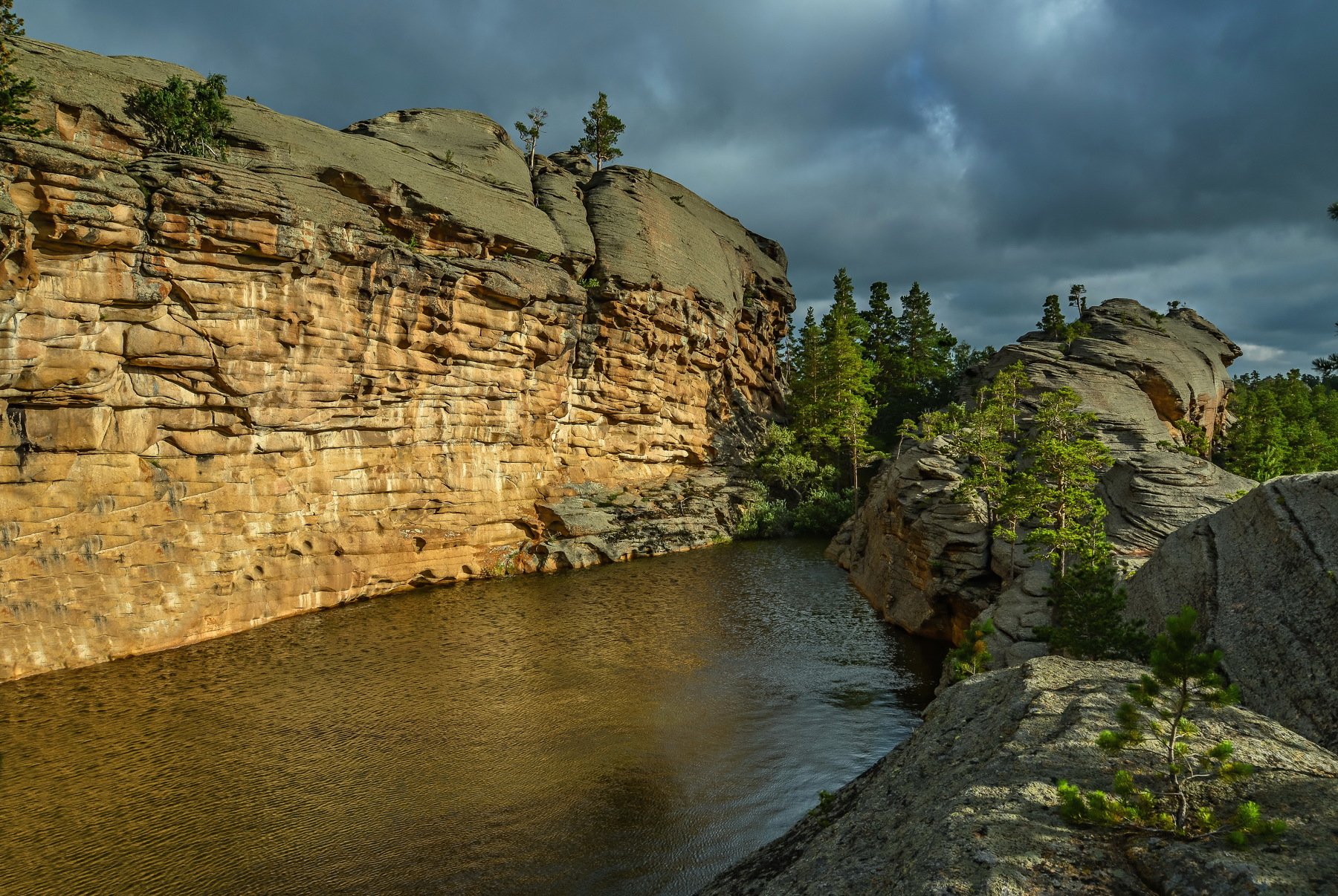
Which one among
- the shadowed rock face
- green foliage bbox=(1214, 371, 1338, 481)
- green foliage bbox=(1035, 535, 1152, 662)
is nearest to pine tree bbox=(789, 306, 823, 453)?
the shadowed rock face

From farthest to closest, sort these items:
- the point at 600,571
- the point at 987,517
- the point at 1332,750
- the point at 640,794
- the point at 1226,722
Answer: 1. the point at 600,571
2. the point at 987,517
3. the point at 640,794
4. the point at 1332,750
5. the point at 1226,722

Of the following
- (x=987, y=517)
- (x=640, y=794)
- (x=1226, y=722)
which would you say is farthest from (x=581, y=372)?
(x=1226, y=722)

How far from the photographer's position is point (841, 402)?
48125mm

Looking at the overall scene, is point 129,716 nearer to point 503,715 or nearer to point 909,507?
point 503,715

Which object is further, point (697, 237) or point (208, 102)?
point (697, 237)

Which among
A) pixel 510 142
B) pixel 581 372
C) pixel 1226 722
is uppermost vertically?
pixel 510 142

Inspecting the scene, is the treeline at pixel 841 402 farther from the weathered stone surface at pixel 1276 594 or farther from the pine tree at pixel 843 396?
the weathered stone surface at pixel 1276 594

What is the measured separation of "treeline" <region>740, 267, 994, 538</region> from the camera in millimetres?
46938

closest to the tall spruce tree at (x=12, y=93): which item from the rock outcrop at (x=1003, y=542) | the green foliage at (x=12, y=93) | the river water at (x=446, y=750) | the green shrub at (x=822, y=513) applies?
the green foliage at (x=12, y=93)

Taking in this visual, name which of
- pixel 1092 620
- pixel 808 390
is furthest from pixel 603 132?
pixel 1092 620

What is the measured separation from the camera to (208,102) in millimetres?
26141

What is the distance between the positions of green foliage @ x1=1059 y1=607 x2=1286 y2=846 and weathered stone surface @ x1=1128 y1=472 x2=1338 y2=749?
205 cm

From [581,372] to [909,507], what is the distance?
68.9 feet

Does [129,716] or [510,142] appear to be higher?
[510,142]
